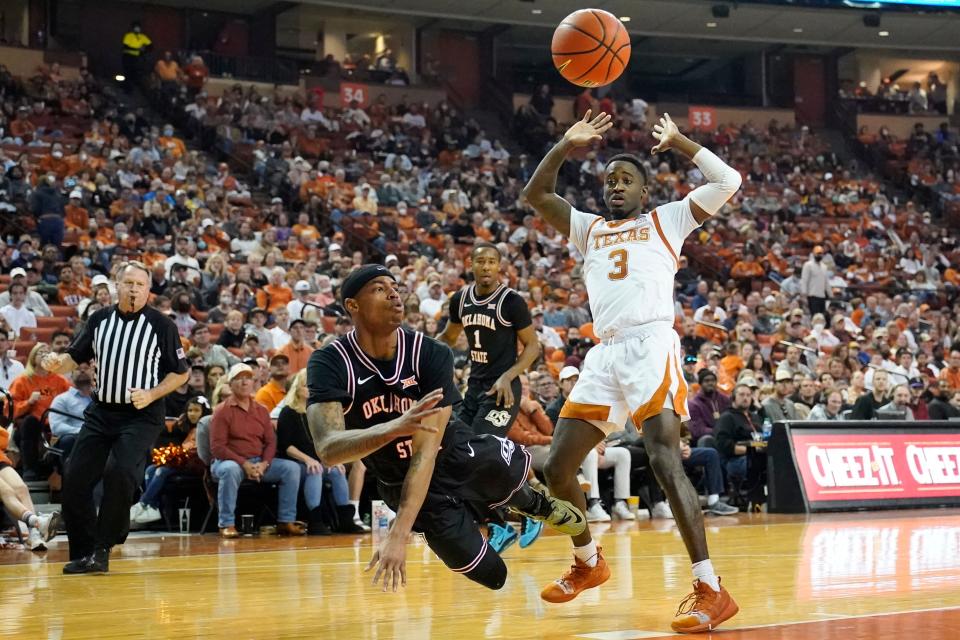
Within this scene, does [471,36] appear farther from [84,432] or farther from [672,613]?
[672,613]

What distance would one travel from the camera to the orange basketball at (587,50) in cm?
749

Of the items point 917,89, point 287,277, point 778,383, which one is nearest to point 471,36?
point 917,89

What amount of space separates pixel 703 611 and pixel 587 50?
3.61 m

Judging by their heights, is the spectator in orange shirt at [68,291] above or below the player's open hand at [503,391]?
above

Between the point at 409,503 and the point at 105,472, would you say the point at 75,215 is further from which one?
the point at 409,503

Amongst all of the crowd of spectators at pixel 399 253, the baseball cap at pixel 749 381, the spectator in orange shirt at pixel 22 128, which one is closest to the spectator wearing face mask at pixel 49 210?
the crowd of spectators at pixel 399 253

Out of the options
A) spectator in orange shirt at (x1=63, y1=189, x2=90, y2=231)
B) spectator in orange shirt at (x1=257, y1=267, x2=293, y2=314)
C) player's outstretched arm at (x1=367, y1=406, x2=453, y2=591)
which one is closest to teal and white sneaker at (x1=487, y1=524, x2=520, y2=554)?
player's outstretched arm at (x1=367, y1=406, x2=453, y2=591)

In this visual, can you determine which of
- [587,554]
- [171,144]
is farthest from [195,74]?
[587,554]

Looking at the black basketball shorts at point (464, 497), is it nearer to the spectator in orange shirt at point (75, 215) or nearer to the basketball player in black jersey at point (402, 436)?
the basketball player in black jersey at point (402, 436)

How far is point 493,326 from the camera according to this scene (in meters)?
9.32

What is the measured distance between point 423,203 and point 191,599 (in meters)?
19.3

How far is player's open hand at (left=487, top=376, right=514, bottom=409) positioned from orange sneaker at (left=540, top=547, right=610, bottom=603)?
2.99 m

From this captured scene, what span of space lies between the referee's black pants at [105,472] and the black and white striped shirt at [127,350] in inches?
5.6

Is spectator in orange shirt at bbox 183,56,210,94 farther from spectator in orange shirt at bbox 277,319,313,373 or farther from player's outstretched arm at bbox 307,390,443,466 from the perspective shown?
player's outstretched arm at bbox 307,390,443,466
